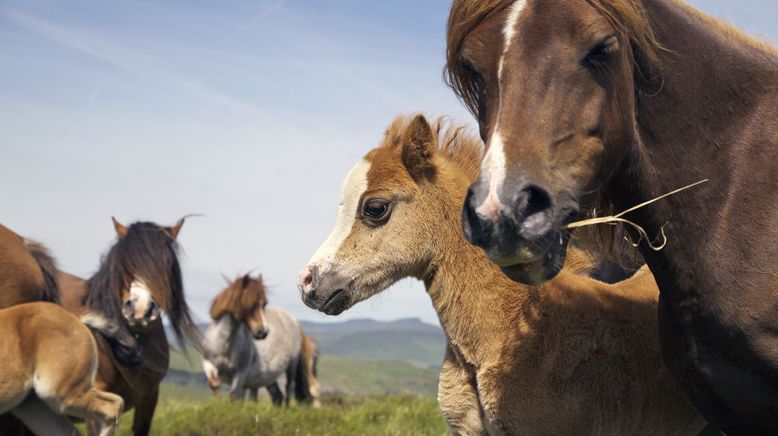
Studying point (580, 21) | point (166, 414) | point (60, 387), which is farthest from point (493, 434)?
point (166, 414)

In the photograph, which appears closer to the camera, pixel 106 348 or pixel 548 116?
pixel 548 116

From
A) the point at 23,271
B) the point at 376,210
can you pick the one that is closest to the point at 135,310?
the point at 23,271

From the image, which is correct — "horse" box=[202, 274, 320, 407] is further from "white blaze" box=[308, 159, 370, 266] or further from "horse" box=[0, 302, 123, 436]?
"white blaze" box=[308, 159, 370, 266]

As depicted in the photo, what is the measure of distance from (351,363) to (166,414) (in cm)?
14191

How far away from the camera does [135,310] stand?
7520mm

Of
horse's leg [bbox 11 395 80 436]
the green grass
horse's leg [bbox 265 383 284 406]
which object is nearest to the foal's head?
horse's leg [bbox 11 395 80 436]

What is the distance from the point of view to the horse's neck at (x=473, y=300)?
406cm

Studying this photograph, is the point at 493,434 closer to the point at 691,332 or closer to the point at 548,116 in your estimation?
the point at 691,332

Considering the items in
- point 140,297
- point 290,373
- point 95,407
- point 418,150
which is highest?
point 418,150

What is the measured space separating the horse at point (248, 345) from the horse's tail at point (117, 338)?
5.90m

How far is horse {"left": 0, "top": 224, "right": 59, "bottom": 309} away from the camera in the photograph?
6.85 meters

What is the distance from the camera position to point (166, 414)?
953 cm

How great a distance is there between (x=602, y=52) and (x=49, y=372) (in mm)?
4946

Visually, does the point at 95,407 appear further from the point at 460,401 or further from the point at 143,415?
the point at 460,401
